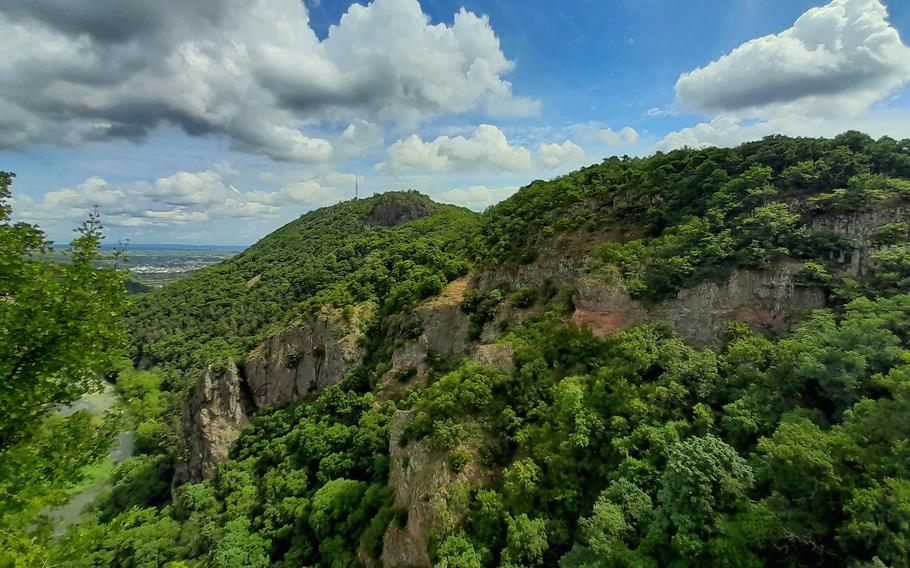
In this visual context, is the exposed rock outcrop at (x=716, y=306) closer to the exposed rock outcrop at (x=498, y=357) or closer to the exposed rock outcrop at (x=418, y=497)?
the exposed rock outcrop at (x=498, y=357)

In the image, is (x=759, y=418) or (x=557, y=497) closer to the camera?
(x=759, y=418)

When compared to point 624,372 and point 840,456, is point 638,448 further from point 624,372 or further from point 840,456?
point 840,456

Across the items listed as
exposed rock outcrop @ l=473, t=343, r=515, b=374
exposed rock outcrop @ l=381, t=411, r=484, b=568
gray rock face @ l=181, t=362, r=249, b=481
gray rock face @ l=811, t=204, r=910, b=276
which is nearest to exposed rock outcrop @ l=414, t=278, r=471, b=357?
exposed rock outcrop @ l=473, t=343, r=515, b=374

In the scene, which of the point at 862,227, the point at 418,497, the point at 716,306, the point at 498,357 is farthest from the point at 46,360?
the point at 862,227

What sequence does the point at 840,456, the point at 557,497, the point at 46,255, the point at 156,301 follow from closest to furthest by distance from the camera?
the point at 46,255 → the point at 840,456 → the point at 557,497 → the point at 156,301

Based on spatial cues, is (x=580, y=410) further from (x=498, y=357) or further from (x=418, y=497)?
(x=418, y=497)

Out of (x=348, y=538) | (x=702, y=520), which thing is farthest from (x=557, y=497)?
(x=348, y=538)

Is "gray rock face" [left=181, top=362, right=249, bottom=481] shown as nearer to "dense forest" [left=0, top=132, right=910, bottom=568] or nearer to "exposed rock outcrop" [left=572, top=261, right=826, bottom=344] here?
"dense forest" [left=0, top=132, right=910, bottom=568]
